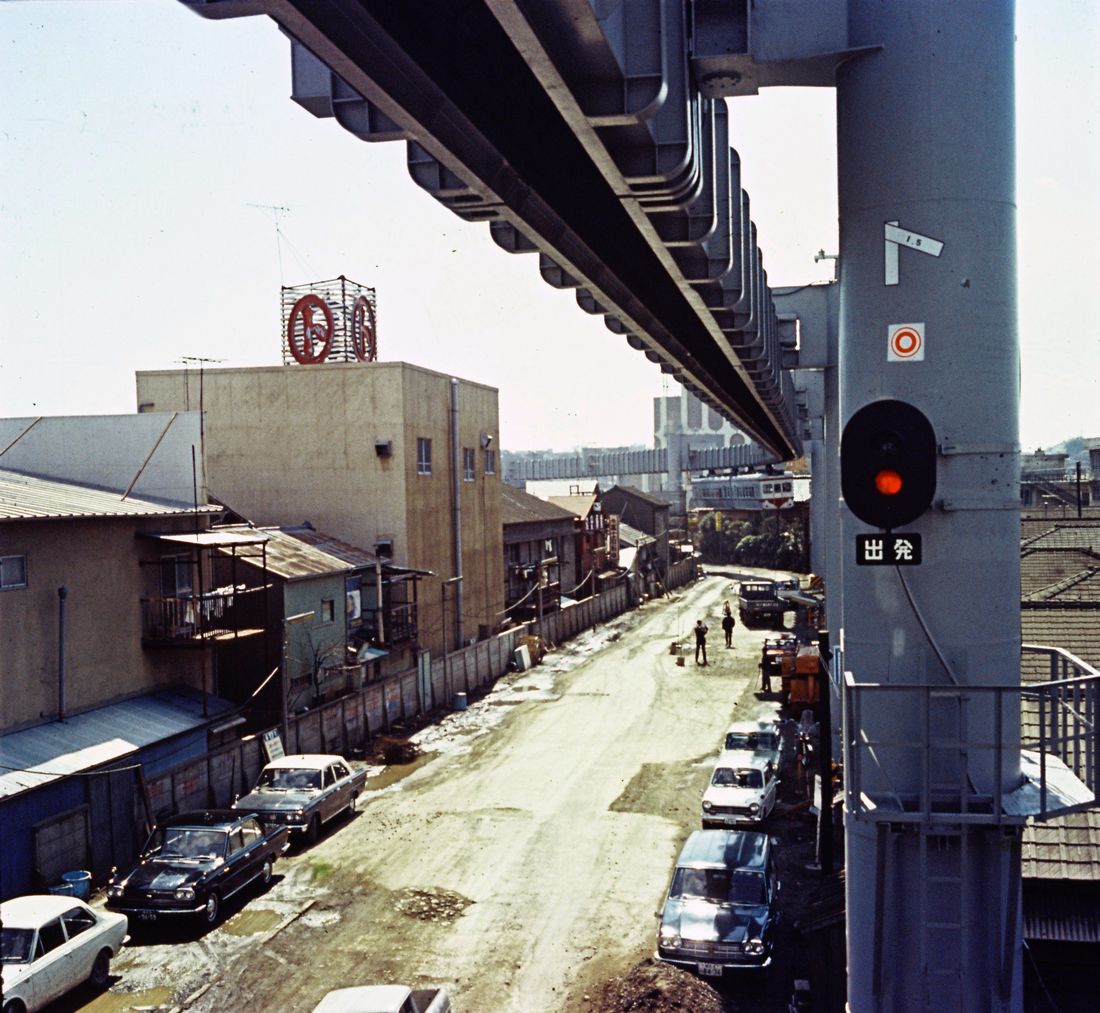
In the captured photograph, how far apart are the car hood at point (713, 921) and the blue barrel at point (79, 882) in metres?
9.53

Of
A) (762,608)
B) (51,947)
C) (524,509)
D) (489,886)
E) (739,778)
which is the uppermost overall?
(524,509)

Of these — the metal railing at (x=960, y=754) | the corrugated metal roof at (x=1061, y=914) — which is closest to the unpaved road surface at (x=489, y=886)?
the corrugated metal roof at (x=1061, y=914)

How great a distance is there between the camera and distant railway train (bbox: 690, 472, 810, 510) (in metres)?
74.9

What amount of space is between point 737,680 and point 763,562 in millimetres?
52683

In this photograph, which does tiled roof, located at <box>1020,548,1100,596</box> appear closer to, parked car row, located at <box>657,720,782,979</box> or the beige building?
parked car row, located at <box>657,720,782,979</box>

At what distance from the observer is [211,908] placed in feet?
52.9

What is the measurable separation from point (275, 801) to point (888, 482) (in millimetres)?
16380

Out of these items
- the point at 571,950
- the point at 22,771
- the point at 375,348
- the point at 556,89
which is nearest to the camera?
the point at 556,89

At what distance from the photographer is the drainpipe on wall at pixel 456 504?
1550 inches

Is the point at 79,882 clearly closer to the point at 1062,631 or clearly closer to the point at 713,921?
the point at 713,921

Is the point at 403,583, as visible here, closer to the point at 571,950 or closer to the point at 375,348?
the point at 375,348

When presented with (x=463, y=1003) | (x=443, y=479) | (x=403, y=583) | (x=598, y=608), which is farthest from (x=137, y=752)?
(x=598, y=608)

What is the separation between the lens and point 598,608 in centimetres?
5681

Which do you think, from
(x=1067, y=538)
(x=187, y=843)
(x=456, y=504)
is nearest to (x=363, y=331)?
(x=456, y=504)
